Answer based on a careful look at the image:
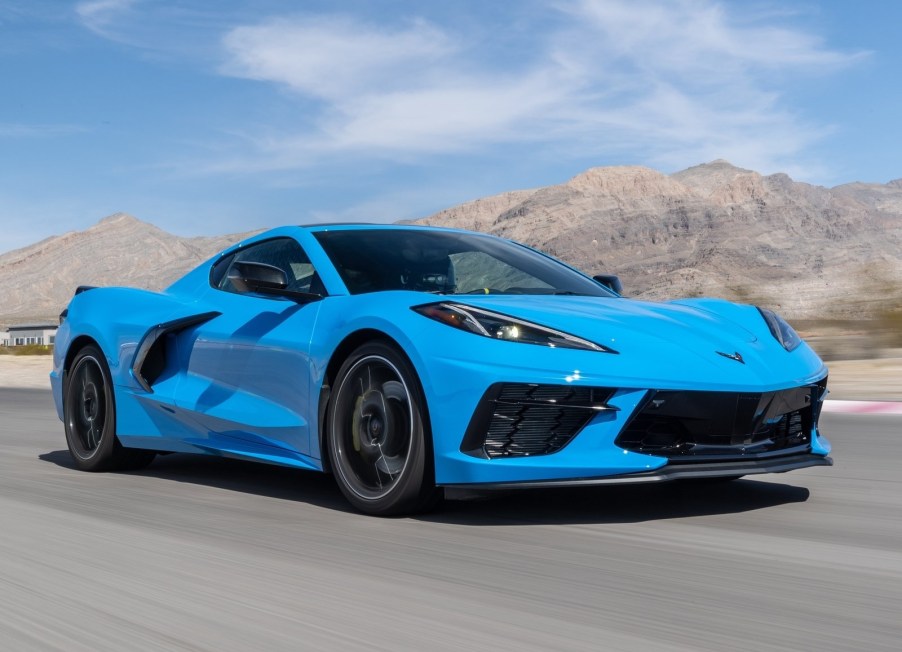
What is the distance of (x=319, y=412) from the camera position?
489cm

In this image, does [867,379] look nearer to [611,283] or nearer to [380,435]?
[611,283]

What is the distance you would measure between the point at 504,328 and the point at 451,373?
0.26m

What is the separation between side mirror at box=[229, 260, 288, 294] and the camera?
200 inches

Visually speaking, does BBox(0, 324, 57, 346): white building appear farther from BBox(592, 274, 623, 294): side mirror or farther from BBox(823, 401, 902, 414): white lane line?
BBox(592, 274, 623, 294): side mirror

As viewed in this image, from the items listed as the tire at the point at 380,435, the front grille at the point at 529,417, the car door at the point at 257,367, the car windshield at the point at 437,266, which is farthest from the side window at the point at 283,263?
the front grille at the point at 529,417

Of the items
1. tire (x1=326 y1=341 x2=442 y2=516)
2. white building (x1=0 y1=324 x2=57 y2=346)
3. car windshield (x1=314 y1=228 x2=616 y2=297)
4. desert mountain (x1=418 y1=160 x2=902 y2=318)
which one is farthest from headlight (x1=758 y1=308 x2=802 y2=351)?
white building (x1=0 y1=324 x2=57 y2=346)

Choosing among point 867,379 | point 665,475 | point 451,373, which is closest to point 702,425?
point 665,475

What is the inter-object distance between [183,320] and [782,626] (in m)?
3.81

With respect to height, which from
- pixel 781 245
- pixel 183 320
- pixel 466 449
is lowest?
pixel 466 449

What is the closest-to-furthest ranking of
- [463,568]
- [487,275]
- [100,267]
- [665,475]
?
[463,568] → [665,475] → [487,275] → [100,267]

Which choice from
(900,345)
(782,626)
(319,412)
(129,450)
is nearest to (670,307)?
(319,412)

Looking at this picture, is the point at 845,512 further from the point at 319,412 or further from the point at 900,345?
the point at 900,345

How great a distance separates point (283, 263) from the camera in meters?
5.70

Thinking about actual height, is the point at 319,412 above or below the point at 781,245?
below
